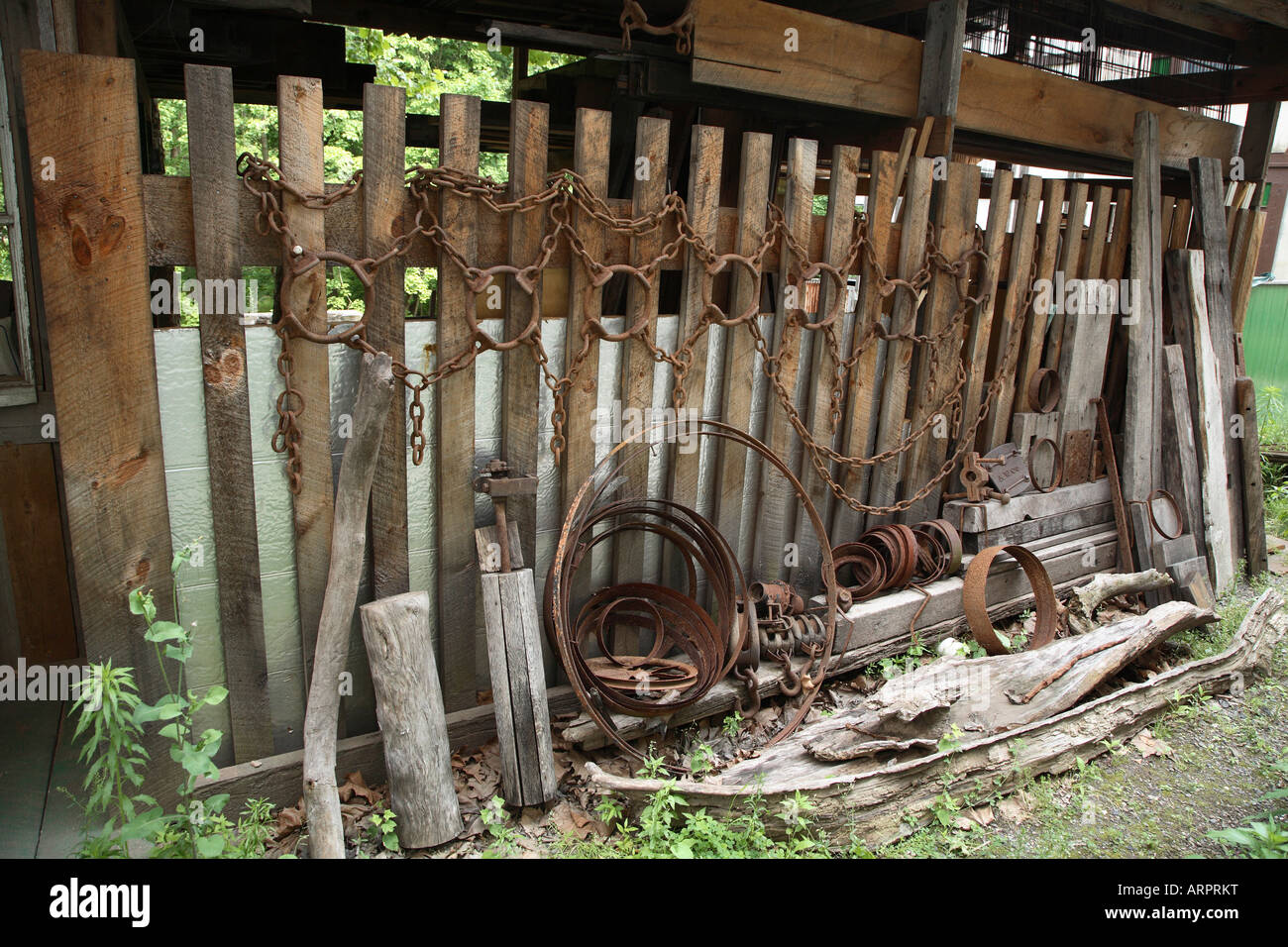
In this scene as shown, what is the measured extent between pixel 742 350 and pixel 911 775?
6.75 ft

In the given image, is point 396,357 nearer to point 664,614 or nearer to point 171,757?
point 171,757

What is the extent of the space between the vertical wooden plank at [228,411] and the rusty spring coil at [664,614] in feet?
3.76

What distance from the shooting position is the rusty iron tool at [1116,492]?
19.0ft

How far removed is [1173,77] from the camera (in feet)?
22.5

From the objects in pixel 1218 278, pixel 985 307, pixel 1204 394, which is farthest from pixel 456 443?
pixel 1218 278

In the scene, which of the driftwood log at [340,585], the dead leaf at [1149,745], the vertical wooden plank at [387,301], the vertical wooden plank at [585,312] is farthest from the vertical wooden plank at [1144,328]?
the driftwood log at [340,585]

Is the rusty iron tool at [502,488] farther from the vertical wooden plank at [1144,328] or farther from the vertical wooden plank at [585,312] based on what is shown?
the vertical wooden plank at [1144,328]

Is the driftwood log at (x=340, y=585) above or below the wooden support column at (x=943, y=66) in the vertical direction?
below

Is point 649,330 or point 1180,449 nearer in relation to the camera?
point 649,330

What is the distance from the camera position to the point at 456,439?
3.51 m

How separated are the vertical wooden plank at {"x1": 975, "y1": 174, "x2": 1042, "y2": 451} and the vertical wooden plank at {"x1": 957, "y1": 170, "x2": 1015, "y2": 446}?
0.28 feet

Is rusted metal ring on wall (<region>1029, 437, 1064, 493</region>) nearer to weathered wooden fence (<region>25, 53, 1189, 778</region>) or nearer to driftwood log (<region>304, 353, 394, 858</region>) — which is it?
weathered wooden fence (<region>25, 53, 1189, 778</region>)

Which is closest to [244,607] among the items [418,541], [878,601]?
[418,541]

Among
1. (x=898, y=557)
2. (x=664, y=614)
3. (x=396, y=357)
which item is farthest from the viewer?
(x=898, y=557)
